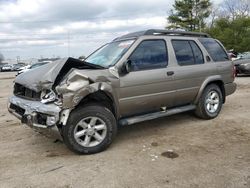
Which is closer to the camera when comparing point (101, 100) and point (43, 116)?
point (43, 116)

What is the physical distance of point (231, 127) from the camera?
6199 millimetres

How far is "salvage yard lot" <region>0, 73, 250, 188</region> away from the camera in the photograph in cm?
391

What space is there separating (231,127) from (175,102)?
1.20 metres

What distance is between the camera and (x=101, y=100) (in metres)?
5.14

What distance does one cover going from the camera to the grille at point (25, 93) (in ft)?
16.5

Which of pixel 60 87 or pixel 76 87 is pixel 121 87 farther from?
pixel 60 87

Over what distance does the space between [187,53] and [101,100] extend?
226cm

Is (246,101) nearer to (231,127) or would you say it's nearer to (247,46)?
(231,127)

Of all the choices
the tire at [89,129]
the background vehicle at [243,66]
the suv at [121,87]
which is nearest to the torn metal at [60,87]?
the suv at [121,87]

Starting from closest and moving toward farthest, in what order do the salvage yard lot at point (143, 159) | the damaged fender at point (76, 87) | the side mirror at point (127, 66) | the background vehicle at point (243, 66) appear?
the salvage yard lot at point (143, 159) → the damaged fender at point (76, 87) → the side mirror at point (127, 66) → the background vehicle at point (243, 66)

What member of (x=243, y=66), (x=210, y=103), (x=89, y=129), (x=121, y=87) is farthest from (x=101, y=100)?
(x=243, y=66)

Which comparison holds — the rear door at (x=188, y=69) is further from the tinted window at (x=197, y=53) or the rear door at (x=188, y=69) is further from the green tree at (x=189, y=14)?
the green tree at (x=189, y=14)

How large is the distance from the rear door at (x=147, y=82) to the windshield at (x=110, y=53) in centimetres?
21

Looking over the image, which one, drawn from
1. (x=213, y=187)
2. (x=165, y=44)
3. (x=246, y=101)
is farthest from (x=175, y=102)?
(x=246, y=101)
